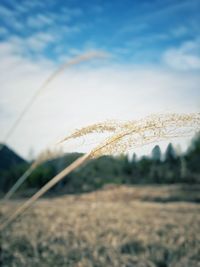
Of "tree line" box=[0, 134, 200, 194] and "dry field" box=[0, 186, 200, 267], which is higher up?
"tree line" box=[0, 134, 200, 194]

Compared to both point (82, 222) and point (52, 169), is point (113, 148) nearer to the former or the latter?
point (82, 222)

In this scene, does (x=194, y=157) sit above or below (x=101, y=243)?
above

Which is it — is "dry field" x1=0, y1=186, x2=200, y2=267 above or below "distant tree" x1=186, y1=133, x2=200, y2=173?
below

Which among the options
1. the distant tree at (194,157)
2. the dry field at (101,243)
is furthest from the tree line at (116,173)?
the dry field at (101,243)

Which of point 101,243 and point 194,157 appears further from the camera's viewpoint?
point 194,157

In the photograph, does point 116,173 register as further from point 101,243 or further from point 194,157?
point 101,243

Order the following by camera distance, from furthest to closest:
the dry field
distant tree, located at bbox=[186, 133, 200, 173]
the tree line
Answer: distant tree, located at bbox=[186, 133, 200, 173] → the tree line → the dry field

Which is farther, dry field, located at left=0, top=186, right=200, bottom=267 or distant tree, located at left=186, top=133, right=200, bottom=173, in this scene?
distant tree, located at left=186, top=133, right=200, bottom=173

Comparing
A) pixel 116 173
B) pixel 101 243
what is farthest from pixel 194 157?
pixel 101 243

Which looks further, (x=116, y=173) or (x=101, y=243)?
(x=116, y=173)

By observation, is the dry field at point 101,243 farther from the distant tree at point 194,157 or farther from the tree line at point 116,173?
the distant tree at point 194,157

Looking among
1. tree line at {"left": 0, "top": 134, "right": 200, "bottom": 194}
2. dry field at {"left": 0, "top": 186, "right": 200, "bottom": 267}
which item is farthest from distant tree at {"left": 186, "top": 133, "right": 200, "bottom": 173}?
dry field at {"left": 0, "top": 186, "right": 200, "bottom": 267}

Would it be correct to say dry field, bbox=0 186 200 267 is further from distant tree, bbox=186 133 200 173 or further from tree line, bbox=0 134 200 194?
distant tree, bbox=186 133 200 173

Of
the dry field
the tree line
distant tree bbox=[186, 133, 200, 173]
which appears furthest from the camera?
distant tree bbox=[186, 133, 200, 173]
